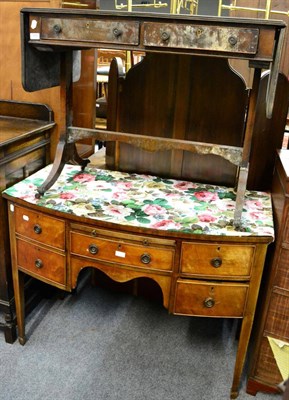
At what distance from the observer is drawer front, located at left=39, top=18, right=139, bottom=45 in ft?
4.81

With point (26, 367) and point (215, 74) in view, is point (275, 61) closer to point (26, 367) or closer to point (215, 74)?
point (215, 74)

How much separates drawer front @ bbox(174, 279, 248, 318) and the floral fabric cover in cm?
23

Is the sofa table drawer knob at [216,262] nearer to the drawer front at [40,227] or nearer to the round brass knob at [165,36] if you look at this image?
the drawer front at [40,227]

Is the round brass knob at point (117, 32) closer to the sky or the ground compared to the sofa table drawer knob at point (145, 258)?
closer to the sky

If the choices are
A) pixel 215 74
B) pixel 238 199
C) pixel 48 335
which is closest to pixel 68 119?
pixel 215 74

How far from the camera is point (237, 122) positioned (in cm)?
188

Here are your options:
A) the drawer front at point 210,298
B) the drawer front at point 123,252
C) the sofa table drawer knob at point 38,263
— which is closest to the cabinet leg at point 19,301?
the sofa table drawer knob at point 38,263

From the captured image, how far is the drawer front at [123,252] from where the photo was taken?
5.23 ft

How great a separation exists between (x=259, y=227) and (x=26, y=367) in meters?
1.25

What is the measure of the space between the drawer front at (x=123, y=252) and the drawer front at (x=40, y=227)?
64mm

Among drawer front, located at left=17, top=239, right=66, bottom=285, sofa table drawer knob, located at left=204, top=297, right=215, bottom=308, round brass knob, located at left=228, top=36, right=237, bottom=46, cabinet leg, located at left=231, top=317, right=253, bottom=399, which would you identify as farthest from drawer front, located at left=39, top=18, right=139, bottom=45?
cabinet leg, located at left=231, top=317, right=253, bottom=399

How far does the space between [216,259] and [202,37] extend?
2.62ft

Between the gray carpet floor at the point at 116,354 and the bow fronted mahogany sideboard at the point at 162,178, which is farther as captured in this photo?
the gray carpet floor at the point at 116,354

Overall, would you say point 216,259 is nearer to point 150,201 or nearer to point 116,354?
point 150,201
